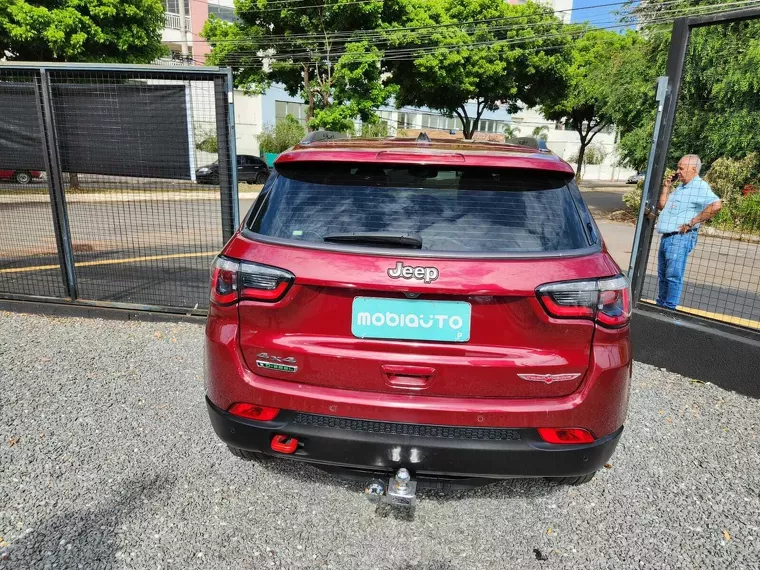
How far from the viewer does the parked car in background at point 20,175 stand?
16.4 feet

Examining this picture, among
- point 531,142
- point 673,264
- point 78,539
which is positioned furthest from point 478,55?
point 78,539

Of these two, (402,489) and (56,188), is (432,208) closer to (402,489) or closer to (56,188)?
(402,489)

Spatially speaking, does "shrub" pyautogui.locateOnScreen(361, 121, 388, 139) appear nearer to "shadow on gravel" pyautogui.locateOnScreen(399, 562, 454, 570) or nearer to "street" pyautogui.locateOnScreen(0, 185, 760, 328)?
"street" pyautogui.locateOnScreen(0, 185, 760, 328)

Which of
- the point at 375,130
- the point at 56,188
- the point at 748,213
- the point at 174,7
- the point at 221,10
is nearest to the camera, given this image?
the point at 748,213

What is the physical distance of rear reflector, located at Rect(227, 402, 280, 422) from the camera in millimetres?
2139

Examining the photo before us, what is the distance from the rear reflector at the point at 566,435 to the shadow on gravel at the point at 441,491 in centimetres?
69

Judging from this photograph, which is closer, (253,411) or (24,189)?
(253,411)

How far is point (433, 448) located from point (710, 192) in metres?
3.95

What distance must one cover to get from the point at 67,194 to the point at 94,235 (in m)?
4.54

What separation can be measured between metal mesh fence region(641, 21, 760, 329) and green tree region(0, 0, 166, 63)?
18418mm

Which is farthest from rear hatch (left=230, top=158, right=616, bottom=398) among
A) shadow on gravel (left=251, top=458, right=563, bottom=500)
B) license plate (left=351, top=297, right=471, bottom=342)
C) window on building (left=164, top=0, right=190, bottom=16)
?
window on building (left=164, top=0, right=190, bottom=16)

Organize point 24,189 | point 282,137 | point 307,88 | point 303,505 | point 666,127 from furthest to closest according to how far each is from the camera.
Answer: point 282,137 → point 307,88 → point 24,189 → point 666,127 → point 303,505

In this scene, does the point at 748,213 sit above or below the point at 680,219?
above

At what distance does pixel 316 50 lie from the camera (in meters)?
23.5
